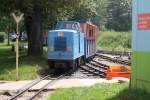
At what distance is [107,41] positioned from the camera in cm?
7731

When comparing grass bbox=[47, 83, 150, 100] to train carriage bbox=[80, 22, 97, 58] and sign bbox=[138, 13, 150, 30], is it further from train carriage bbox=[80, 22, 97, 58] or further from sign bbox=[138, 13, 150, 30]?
train carriage bbox=[80, 22, 97, 58]

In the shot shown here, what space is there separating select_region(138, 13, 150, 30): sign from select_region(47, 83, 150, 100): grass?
209 cm

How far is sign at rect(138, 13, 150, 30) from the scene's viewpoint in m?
15.9

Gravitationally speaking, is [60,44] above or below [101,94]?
above

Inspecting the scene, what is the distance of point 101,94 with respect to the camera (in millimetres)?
17172

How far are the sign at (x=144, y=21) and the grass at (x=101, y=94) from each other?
2.09m

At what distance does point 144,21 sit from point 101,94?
296 cm

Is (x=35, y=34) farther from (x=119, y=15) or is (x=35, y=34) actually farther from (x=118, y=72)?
(x=119, y=15)

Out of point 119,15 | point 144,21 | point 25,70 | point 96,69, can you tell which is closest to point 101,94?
point 144,21

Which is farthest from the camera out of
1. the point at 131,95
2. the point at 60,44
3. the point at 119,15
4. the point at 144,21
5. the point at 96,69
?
the point at 119,15

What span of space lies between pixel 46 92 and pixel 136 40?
534 cm

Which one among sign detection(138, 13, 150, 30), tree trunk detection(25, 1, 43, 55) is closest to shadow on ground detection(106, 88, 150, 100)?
sign detection(138, 13, 150, 30)

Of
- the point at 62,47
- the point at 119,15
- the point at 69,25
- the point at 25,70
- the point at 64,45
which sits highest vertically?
the point at 119,15

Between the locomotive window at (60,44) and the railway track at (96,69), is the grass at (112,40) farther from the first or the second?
the locomotive window at (60,44)
